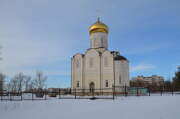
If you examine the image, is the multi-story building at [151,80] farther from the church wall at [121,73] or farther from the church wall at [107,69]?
the church wall at [107,69]

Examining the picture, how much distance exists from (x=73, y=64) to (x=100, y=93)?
25.2 feet

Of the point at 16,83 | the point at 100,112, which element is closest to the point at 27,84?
the point at 16,83

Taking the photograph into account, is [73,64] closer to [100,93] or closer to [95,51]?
[95,51]

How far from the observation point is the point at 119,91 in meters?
33.9

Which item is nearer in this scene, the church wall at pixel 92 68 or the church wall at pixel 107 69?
the church wall at pixel 107 69

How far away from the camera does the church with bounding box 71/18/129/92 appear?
1358 inches

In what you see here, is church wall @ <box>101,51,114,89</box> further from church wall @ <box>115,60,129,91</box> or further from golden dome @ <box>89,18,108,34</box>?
golden dome @ <box>89,18,108,34</box>

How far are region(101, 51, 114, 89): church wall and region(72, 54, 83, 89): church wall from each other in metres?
3.85

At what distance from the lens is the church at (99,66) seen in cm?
3450

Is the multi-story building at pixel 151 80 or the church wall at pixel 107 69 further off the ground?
the church wall at pixel 107 69

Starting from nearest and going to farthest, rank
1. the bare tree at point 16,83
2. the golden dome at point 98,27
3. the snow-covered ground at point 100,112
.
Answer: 1. the snow-covered ground at point 100,112
2. the golden dome at point 98,27
3. the bare tree at point 16,83

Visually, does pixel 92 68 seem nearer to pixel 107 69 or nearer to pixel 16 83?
pixel 107 69

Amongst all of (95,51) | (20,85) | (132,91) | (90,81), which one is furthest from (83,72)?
(20,85)

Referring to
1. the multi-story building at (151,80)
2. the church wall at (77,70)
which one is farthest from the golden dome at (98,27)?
the multi-story building at (151,80)
